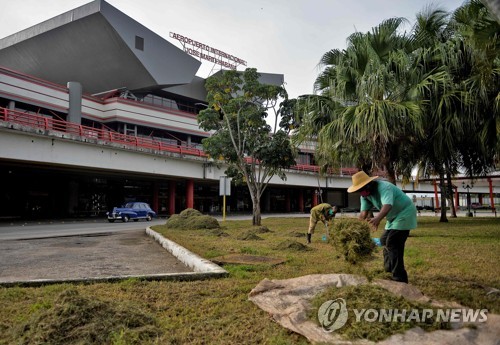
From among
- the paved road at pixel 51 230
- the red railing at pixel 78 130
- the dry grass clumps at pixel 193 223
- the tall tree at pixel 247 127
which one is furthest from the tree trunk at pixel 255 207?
the paved road at pixel 51 230

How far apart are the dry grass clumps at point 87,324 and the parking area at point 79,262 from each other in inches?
78.8

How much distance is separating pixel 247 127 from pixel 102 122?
25.1 meters

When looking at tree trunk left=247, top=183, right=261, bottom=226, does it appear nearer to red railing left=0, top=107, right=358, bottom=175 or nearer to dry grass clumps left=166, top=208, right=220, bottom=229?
dry grass clumps left=166, top=208, right=220, bottom=229

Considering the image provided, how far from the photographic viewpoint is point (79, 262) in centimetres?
757

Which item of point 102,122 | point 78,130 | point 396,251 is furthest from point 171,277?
point 102,122

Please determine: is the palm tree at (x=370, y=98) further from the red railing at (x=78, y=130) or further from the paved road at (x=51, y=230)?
the red railing at (x=78, y=130)

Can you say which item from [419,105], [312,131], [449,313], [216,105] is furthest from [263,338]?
[216,105]

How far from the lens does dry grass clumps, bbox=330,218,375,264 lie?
4.61 meters

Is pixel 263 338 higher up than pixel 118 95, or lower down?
lower down

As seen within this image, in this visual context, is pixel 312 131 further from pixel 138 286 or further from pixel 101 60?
pixel 101 60

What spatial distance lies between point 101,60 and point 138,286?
38.8m

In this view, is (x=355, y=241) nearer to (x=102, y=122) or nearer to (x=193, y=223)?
(x=193, y=223)

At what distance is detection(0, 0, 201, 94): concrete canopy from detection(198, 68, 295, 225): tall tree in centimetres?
2184

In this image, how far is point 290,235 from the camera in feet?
41.9
